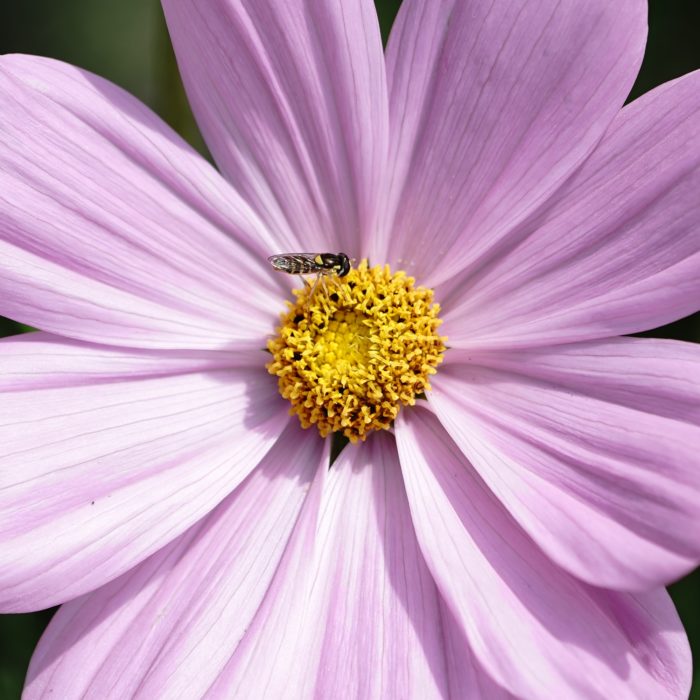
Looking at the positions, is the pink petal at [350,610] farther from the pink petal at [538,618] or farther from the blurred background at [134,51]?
the blurred background at [134,51]

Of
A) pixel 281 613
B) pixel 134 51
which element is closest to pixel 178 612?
pixel 281 613

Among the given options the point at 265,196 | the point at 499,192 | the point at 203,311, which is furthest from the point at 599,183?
the point at 203,311

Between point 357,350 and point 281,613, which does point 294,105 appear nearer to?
point 357,350

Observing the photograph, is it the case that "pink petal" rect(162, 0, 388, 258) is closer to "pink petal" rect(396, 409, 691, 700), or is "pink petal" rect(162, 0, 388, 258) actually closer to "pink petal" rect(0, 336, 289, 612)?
"pink petal" rect(0, 336, 289, 612)

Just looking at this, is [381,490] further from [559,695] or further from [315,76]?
[315,76]

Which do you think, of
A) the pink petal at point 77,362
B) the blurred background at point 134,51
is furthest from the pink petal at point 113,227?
the blurred background at point 134,51

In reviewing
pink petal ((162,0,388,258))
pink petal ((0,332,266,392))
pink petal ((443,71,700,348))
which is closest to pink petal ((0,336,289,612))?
pink petal ((0,332,266,392))
